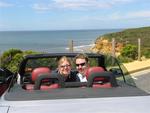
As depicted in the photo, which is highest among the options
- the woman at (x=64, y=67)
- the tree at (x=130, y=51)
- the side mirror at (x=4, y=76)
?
the woman at (x=64, y=67)

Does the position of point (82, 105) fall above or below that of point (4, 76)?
above

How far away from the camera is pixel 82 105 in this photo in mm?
4180

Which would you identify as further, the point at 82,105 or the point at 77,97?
the point at 77,97

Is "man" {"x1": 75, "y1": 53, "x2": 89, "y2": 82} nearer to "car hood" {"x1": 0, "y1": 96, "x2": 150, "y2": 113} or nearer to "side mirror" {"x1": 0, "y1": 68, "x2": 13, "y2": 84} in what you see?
"car hood" {"x1": 0, "y1": 96, "x2": 150, "y2": 113}

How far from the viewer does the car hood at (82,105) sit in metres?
4.05

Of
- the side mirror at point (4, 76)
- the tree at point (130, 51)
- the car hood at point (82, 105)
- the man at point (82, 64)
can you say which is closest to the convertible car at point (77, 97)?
the car hood at point (82, 105)

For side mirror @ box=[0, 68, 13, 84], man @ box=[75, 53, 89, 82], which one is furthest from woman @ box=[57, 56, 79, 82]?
side mirror @ box=[0, 68, 13, 84]

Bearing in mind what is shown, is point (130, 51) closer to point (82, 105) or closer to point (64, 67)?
point (64, 67)

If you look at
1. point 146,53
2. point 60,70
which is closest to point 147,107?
point 60,70

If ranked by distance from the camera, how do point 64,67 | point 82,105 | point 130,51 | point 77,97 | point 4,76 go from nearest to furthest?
point 82,105 → point 77,97 → point 64,67 → point 4,76 → point 130,51

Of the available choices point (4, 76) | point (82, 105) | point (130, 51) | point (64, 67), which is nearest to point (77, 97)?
point (82, 105)

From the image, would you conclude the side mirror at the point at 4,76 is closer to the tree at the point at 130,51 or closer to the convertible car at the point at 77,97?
the convertible car at the point at 77,97

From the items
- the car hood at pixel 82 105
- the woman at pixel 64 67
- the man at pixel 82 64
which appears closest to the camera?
the car hood at pixel 82 105

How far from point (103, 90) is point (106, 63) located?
2.13 m
